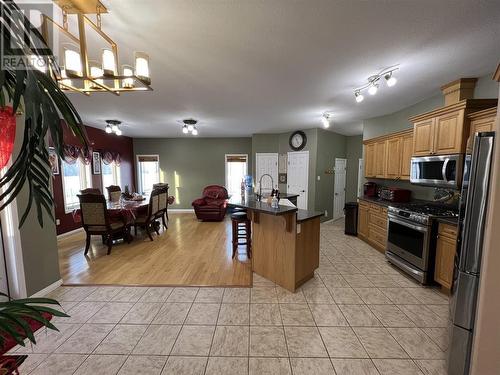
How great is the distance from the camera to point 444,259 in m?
2.64

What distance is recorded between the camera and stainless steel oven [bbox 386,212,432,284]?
2.80 m

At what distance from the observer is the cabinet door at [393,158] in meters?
3.92

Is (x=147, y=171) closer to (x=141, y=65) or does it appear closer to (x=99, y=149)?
(x=99, y=149)

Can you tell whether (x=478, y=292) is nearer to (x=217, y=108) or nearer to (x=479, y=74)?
(x=479, y=74)

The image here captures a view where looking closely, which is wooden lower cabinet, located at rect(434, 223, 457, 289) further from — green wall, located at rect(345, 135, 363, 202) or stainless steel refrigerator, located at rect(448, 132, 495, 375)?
green wall, located at rect(345, 135, 363, 202)

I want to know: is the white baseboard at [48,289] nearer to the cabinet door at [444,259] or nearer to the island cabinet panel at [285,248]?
the island cabinet panel at [285,248]

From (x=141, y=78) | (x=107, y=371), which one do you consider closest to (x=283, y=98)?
(x=141, y=78)

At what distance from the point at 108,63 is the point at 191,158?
6.06 meters

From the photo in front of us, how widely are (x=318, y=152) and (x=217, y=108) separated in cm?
315

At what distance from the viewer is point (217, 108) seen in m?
4.02

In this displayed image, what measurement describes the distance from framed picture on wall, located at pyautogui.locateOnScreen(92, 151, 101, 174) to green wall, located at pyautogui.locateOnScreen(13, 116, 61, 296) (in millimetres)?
3575

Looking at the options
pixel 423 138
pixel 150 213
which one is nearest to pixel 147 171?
pixel 150 213

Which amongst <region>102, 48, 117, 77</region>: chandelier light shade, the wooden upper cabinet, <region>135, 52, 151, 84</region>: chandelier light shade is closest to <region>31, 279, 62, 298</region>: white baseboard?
<region>102, 48, 117, 77</region>: chandelier light shade

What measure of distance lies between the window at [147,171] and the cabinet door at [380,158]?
Result: 6.83m
